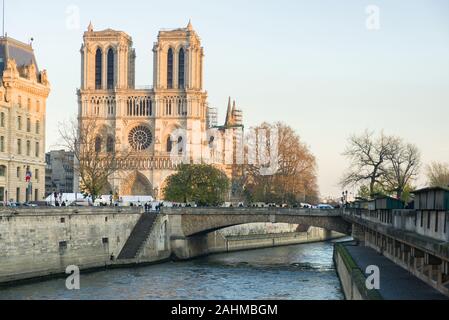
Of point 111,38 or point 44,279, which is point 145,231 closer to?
point 44,279

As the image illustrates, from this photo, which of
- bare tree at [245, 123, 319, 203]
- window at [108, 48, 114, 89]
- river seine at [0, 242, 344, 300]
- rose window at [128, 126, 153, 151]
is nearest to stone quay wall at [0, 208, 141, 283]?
river seine at [0, 242, 344, 300]

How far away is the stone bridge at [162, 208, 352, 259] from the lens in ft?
249

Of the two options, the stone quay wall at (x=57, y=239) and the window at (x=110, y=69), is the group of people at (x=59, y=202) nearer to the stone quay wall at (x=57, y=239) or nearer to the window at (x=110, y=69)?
the stone quay wall at (x=57, y=239)

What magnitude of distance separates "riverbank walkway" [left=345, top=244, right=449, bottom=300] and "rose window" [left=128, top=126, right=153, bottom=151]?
3516 inches

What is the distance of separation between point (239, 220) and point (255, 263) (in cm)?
688

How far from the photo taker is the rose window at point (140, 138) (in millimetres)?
139875

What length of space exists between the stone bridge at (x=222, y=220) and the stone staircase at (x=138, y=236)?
→ 252 centimetres

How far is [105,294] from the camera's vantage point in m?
48.0

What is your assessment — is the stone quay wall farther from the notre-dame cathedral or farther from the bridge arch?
the notre-dame cathedral

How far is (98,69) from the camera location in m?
142

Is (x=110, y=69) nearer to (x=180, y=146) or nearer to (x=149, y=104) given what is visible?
(x=149, y=104)

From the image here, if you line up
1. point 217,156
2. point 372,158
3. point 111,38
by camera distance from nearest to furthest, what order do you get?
point 372,158, point 111,38, point 217,156

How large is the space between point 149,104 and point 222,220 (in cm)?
6457
